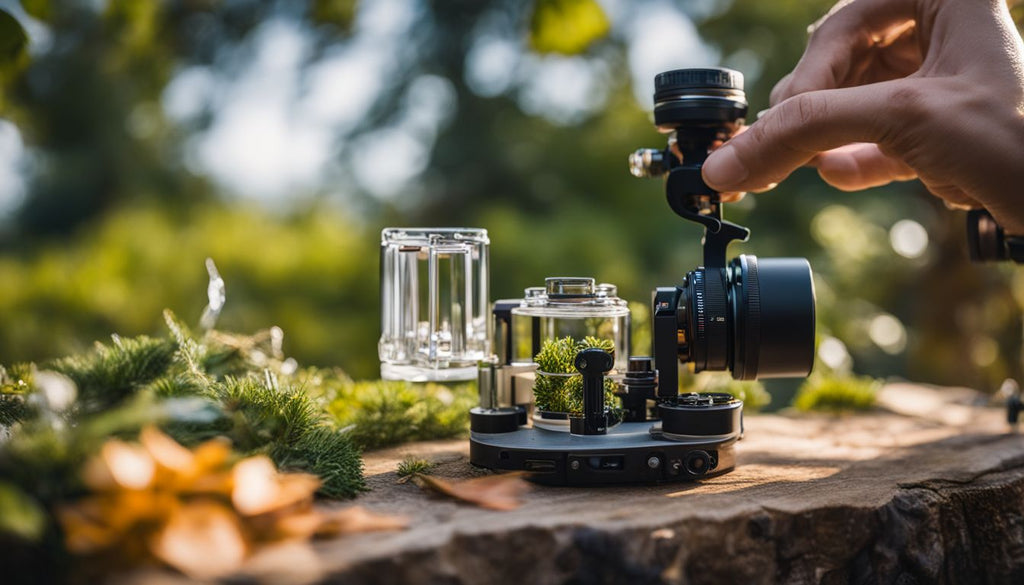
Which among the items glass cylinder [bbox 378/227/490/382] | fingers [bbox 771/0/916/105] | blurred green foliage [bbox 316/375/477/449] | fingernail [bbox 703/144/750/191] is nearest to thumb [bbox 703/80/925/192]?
fingernail [bbox 703/144/750/191]

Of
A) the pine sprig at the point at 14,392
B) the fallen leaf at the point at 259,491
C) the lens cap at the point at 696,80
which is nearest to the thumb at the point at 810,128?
the lens cap at the point at 696,80

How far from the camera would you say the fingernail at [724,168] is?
58.3 inches

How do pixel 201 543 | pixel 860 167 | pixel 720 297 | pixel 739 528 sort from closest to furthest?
1. pixel 201 543
2. pixel 739 528
3. pixel 720 297
4. pixel 860 167

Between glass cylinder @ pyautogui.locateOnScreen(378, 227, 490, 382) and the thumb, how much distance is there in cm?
51

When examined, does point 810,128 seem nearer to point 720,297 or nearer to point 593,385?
point 720,297

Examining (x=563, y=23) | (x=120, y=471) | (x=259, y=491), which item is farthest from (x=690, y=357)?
(x=563, y=23)

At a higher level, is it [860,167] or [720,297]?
[860,167]

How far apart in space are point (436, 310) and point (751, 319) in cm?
60

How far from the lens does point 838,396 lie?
7.52ft

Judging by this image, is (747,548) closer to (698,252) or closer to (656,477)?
(656,477)

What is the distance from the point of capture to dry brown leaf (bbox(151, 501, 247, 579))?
849 mm

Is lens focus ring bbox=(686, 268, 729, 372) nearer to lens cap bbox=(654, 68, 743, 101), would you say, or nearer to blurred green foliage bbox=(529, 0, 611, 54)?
lens cap bbox=(654, 68, 743, 101)

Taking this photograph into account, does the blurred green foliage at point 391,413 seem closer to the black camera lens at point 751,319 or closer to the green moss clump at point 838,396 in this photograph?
the black camera lens at point 751,319

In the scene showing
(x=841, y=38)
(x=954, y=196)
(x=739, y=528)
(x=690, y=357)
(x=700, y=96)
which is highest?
(x=841, y=38)
